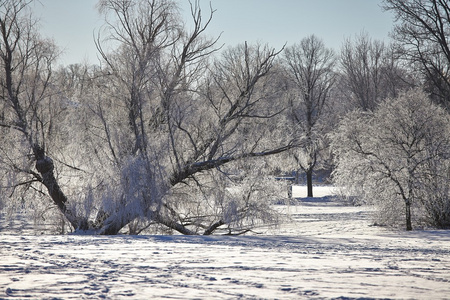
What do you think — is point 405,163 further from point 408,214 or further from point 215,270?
point 215,270

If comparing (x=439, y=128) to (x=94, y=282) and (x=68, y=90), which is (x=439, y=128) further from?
(x=94, y=282)

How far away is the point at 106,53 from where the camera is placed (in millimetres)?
13469

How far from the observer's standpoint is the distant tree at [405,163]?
14.2m

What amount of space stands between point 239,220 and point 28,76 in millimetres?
7225

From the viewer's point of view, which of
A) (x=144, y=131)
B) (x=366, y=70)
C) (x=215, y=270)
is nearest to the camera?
(x=215, y=270)

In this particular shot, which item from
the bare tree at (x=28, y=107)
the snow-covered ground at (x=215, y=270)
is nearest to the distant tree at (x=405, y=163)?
the snow-covered ground at (x=215, y=270)

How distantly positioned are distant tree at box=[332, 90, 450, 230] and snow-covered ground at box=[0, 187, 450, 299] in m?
6.52

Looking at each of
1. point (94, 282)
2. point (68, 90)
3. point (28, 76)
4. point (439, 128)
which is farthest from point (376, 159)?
point (94, 282)

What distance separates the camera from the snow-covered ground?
3916 mm

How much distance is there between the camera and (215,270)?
16.4 feet

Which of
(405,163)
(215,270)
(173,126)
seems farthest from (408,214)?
(215,270)

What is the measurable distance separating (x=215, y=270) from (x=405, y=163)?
10960 millimetres

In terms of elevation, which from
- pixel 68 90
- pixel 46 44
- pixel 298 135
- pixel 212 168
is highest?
pixel 46 44

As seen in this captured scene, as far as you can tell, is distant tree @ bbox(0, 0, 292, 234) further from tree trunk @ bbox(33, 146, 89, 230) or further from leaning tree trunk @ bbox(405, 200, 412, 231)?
leaning tree trunk @ bbox(405, 200, 412, 231)
